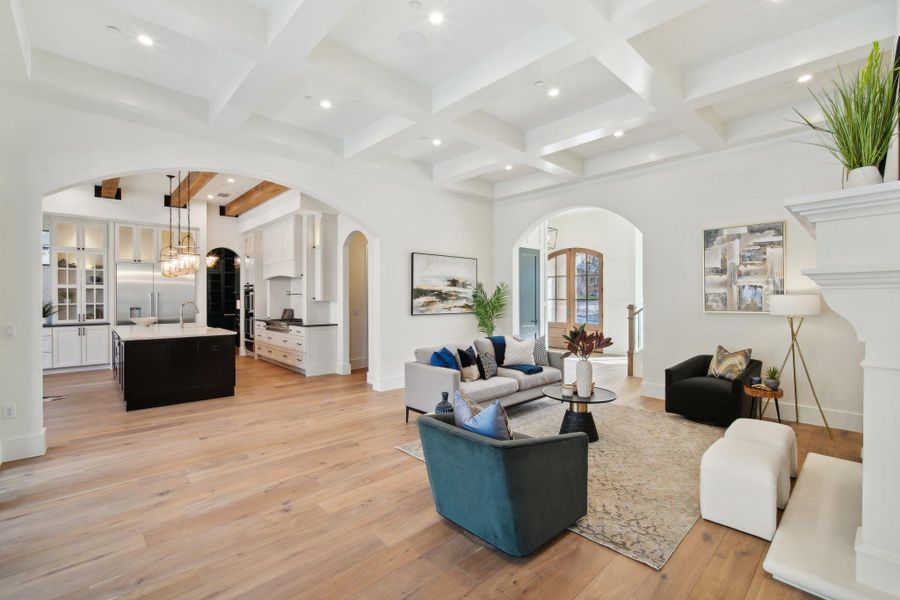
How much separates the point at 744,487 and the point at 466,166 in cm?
479

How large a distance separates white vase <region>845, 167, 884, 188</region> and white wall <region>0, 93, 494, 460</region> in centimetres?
507

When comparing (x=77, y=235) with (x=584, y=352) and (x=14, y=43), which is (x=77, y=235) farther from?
(x=584, y=352)

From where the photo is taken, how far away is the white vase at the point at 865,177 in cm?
167

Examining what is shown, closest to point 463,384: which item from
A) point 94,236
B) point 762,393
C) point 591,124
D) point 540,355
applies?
point 540,355

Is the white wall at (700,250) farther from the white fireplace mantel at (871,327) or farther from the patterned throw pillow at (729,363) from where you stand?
the white fireplace mantel at (871,327)

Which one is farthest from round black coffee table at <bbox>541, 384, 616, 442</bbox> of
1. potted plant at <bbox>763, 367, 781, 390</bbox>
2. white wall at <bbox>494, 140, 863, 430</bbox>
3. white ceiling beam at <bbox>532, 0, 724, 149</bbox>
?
white ceiling beam at <bbox>532, 0, 724, 149</bbox>

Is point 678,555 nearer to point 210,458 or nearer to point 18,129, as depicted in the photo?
point 210,458

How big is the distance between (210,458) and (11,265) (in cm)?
229

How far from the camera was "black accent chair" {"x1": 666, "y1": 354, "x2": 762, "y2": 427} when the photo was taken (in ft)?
13.5

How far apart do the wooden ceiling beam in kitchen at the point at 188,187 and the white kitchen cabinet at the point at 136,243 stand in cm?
75

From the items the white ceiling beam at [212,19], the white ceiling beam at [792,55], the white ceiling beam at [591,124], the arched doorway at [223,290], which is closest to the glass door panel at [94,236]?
the arched doorway at [223,290]

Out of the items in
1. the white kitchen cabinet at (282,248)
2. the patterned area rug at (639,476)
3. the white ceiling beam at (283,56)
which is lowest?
the patterned area rug at (639,476)

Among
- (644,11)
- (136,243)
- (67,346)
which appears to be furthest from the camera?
(136,243)

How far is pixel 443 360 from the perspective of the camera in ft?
14.5
